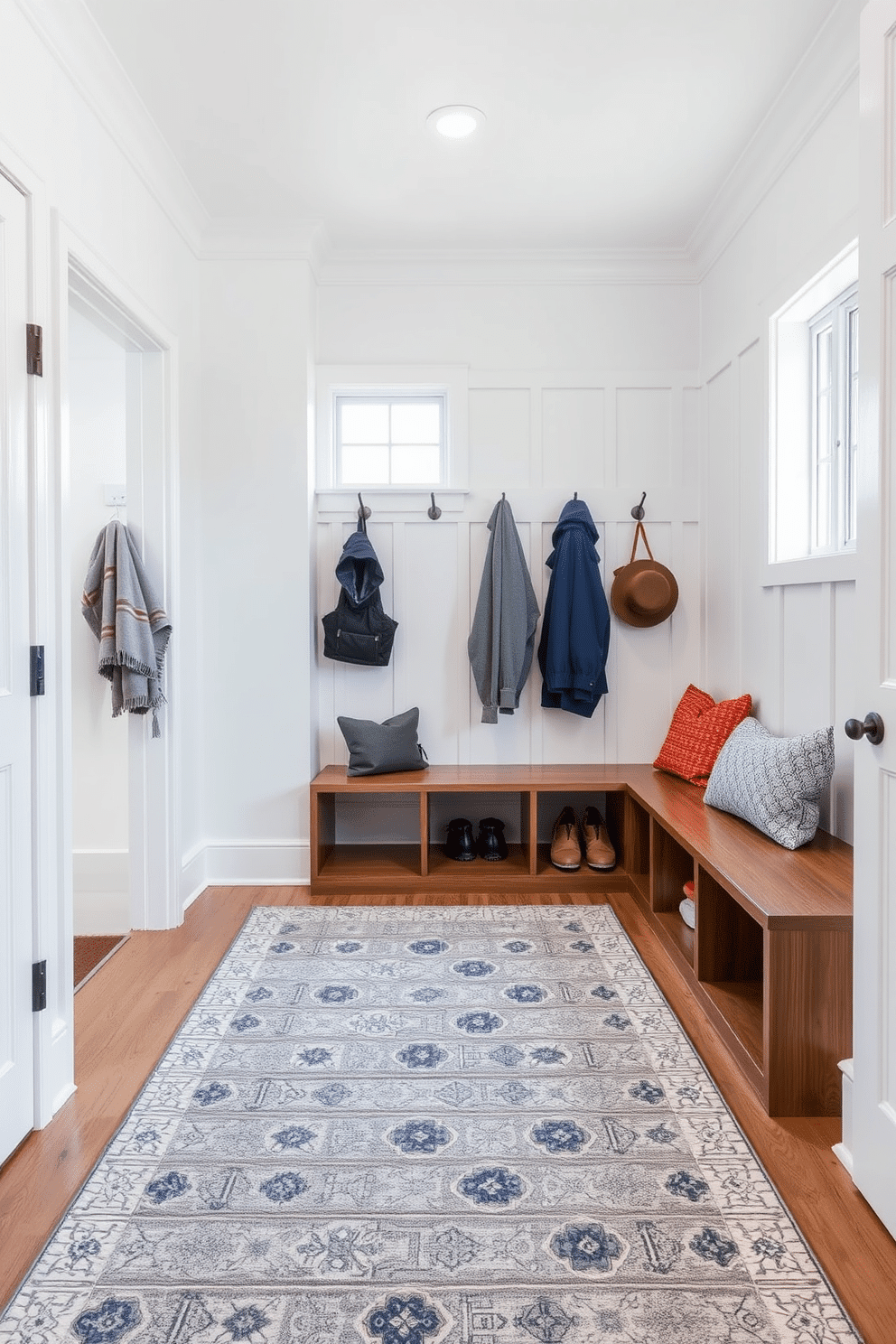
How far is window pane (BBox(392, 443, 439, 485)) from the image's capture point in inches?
151

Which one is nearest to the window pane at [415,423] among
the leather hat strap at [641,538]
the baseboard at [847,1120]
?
the leather hat strap at [641,538]

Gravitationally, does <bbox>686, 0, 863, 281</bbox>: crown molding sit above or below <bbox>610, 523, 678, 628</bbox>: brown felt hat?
above

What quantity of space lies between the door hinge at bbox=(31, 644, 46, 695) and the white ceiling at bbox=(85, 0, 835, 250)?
1673 millimetres

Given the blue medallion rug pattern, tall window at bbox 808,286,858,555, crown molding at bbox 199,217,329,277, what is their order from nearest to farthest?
the blue medallion rug pattern → tall window at bbox 808,286,858,555 → crown molding at bbox 199,217,329,277

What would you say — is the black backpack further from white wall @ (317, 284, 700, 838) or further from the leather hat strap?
the leather hat strap

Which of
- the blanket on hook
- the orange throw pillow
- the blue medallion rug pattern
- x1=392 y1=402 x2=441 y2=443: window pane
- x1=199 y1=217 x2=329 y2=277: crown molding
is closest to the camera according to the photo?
the blue medallion rug pattern

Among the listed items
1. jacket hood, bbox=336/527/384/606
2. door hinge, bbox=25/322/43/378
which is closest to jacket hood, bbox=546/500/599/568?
jacket hood, bbox=336/527/384/606

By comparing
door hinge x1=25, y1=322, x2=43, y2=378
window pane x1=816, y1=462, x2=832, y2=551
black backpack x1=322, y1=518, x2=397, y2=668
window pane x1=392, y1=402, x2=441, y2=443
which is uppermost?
window pane x1=392, y1=402, x2=441, y2=443

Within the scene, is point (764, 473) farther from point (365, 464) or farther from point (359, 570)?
point (365, 464)

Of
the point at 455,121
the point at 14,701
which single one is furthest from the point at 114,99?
the point at 14,701

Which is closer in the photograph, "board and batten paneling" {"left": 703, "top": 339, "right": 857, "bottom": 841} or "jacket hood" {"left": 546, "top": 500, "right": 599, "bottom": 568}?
"board and batten paneling" {"left": 703, "top": 339, "right": 857, "bottom": 841}

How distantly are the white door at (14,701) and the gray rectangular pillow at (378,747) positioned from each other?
1724mm

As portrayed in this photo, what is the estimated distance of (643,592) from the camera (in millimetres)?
3609

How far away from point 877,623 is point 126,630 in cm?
227
